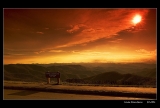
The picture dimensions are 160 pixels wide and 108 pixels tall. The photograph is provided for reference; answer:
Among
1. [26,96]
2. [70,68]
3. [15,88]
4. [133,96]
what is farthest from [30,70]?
[133,96]

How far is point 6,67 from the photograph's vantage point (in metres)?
33.0

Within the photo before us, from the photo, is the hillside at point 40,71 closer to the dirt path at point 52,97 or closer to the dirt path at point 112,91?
the dirt path at point 112,91

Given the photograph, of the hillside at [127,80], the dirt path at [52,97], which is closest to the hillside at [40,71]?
the hillside at [127,80]

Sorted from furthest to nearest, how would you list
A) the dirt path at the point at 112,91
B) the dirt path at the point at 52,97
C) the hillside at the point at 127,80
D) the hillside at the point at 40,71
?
1. the hillside at the point at 40,71
2. the hillside at the point at 127,80
3. the dirt path at the point at 52,97
4. the dirt path at the point at 112,91

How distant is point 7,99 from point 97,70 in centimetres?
2898

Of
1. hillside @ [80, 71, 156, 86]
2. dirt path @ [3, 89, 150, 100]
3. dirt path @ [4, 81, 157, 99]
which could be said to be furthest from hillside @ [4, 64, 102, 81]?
dirt path @ [3, 89, 150, 100]

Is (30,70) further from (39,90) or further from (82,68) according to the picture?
(39,90)

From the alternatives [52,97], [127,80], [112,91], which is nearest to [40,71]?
[127,80]

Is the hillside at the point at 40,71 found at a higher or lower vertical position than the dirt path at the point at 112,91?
higher

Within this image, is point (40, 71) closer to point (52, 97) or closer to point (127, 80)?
point (127, 80)

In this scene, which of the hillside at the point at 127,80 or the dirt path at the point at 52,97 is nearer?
the dirt path at the point at 52,97

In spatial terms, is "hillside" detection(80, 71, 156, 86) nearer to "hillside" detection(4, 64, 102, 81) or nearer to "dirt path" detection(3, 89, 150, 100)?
"dirt path" detection(3, 89, 150, 100)

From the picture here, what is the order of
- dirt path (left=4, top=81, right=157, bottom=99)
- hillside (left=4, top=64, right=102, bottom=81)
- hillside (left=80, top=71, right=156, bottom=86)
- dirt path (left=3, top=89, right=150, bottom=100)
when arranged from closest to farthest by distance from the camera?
1. dirt path (left=4, top=81, right=157, bottom=99)
2. dirt path (left=3, top=89, right=150, bottom=100)
3. hillside (left=80, top=71, right=156, bottom=86)
4. hillside (left=4, top=64, right=102, bottom=81)
